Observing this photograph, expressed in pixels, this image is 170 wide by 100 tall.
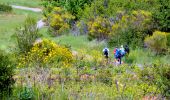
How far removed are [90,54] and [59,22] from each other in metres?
14.7

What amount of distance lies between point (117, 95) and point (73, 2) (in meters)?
32.6

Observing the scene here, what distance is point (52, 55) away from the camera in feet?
79.9

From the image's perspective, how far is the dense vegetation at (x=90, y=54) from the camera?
47.4 ft

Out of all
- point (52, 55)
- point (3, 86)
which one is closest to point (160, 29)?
point (52, 55)

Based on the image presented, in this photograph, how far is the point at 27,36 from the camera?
30.4 meters

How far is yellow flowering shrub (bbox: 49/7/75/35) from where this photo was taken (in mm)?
42281

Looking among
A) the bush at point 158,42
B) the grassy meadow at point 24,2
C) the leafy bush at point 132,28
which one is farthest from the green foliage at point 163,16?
the grassy meadow at point 24,2

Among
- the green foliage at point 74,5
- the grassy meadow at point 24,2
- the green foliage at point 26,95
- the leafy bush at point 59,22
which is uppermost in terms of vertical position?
the green foliage at point 26,95

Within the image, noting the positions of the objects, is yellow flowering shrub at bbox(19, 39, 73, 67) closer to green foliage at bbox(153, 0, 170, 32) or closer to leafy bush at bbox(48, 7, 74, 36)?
green foliage at bbox(153, 0, 170, 32)

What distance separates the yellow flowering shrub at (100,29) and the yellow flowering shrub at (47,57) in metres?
9.73

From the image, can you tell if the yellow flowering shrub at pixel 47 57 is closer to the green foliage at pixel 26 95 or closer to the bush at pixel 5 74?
the bush at pixel 5 74

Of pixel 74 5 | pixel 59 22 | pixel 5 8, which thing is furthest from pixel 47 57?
pixel 5 8

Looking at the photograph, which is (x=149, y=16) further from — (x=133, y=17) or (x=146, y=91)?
(x=146, y=91)

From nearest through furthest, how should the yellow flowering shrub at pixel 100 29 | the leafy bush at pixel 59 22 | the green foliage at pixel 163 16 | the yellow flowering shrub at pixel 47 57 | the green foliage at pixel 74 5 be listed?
1. the yellow flowering shrub at pixel 47 57
2. the green foliage at pixel 163 16
3. the yellow flowering shrub at pixel 100 29
4. the leafy bush at pixel 59 22
5. the green foliage at pixel 74 5
